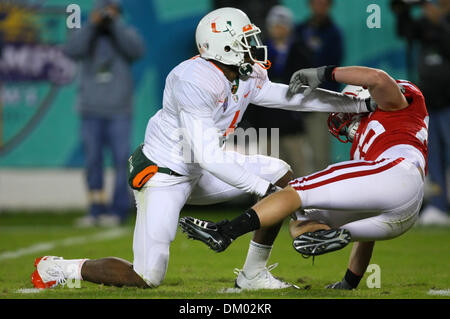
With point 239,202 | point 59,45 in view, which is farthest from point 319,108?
point 59,45

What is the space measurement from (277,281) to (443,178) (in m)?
3.79

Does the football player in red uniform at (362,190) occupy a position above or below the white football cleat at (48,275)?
above

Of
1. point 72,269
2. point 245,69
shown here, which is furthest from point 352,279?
point 72,269

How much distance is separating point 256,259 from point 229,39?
125 cm

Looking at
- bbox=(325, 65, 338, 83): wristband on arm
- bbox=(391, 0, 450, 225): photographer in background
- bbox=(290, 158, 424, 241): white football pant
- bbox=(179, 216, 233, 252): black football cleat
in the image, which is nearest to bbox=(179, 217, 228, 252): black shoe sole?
bbox=(179, 216, 233, 252): black football cleat

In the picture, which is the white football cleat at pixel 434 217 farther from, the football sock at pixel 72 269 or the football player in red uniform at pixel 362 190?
the football sock at pixel 72 269

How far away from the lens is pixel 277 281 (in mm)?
4801

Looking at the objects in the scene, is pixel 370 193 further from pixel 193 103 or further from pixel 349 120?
pixel 193 103

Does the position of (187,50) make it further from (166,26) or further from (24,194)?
(24,194)

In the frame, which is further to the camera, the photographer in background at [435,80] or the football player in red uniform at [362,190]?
the photographer in background at [435,80]

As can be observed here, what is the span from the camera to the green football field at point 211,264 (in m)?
4.55

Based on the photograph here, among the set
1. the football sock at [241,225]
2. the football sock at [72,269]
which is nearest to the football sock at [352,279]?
the football sock at [241,225]

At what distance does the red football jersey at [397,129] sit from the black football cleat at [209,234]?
0.94m

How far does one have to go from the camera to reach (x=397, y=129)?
173 inches
